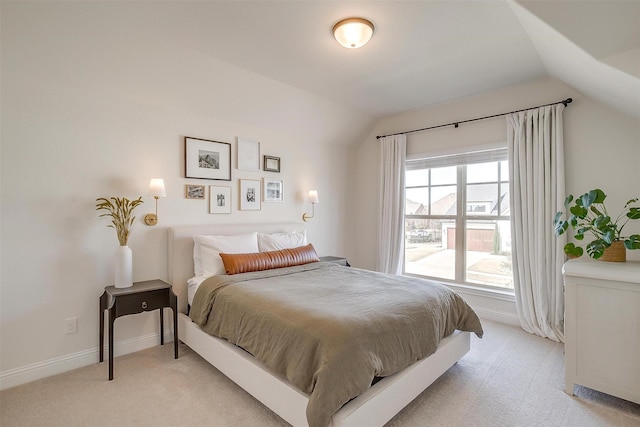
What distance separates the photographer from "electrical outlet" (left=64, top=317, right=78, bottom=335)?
8.02 ft

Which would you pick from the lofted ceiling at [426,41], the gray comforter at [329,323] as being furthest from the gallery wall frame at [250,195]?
the lofted ceiling at [426,41]

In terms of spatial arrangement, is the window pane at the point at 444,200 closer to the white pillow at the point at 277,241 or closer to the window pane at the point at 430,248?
Answer: the window pane at the point at 430,248

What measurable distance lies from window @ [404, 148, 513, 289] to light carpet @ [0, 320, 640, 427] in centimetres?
135

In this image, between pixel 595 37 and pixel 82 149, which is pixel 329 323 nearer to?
pixel 595 37

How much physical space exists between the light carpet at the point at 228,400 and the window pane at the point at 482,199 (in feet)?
5.59

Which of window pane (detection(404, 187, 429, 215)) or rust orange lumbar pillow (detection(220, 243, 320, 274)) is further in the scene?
window pane (detection(404, 187, 429, 215))

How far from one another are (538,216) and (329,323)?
2.65 metres

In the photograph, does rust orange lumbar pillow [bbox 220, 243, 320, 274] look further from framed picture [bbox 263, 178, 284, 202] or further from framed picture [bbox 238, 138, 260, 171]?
framed picture [bbox 238, 138, 260, 171]

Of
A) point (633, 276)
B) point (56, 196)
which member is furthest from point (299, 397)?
point (56, 196)

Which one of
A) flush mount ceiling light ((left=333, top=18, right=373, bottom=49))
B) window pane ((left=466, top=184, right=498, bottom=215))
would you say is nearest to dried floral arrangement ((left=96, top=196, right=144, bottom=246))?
flush mount ceiling light ((left=333, top=18, right=373, bottom=49))

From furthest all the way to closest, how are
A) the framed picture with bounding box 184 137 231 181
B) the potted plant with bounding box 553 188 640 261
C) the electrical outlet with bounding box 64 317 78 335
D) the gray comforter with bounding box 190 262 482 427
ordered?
the framed picture with bounding box 184 137 231 181 < the electrical outlet with bounding box 64 317 78 335 < the potted plant with bounding box 553 188 640 261 < the gray comforter with bounding box 190 262 482 427

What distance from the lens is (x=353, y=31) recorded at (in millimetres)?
2211

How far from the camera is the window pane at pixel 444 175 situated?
4.00 metres

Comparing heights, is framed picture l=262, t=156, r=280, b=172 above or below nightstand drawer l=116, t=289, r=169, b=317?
above
